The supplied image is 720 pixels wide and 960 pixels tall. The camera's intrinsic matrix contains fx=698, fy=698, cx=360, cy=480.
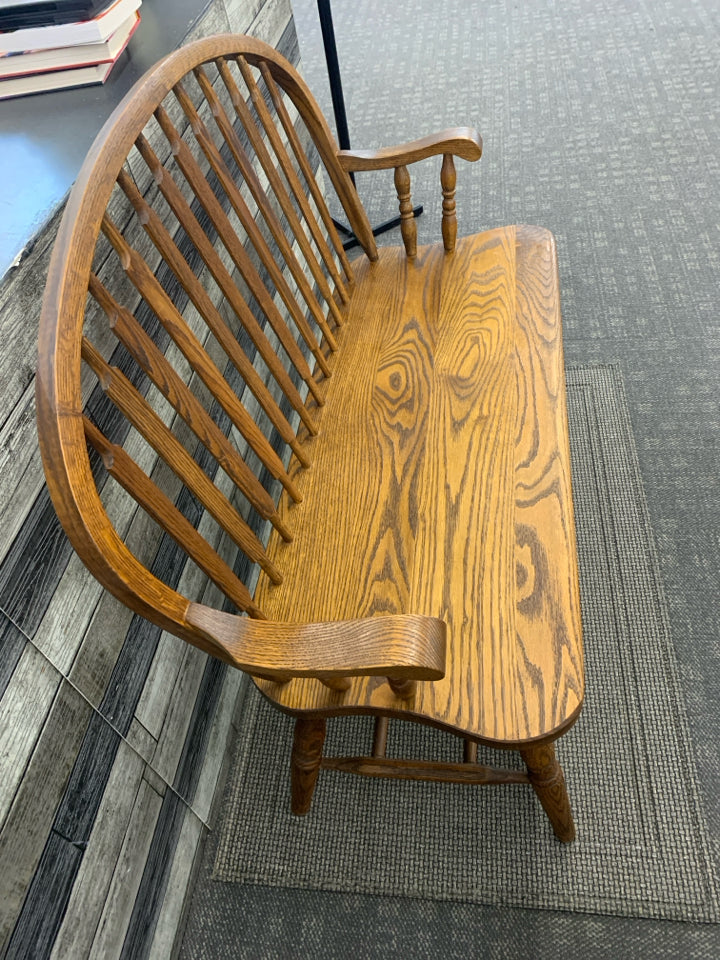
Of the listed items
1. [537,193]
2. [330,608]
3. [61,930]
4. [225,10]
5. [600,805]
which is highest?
[225,10]

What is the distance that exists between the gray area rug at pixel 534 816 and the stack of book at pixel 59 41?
1.11 metres

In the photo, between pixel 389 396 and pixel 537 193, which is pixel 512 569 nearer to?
pixel 389 396

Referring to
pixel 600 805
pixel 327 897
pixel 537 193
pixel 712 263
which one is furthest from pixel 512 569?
pixel 537 193

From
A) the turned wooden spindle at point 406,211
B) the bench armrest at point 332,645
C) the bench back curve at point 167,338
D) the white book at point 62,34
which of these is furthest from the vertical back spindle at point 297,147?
the bench armrest at point 332,645

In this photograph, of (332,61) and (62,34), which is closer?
(62,34)

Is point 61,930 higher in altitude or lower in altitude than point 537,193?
higher

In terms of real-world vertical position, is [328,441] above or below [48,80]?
below

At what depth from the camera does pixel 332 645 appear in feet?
2.41

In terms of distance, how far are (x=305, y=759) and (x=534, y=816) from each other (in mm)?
412

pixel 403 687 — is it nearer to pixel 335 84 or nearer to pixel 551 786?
pixel 551 786

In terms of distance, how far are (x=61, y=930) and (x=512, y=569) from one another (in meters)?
0.73

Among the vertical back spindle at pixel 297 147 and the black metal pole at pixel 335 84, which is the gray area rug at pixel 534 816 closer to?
the vertical back spindle at pixel 297 147

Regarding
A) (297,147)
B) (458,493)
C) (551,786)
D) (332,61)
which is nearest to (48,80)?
(297,147)

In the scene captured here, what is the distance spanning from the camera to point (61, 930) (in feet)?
2.86
